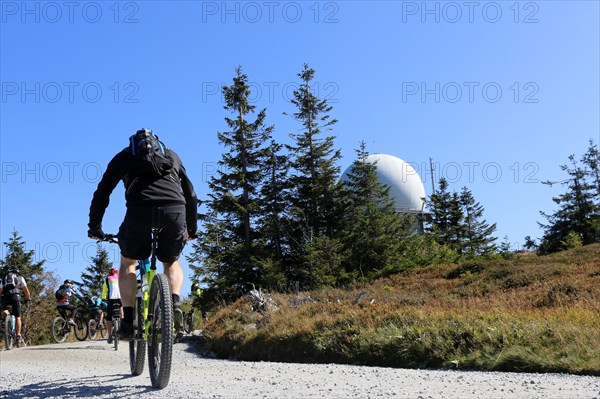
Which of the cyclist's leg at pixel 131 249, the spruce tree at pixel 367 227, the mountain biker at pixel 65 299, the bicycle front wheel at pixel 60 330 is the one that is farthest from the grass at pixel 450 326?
the spruce tree at pixel 367 227

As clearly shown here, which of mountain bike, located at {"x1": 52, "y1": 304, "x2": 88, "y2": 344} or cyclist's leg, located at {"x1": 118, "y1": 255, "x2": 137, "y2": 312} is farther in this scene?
mountain bike, located at {"x1": 52, "y1": 304, "x2": 88, "y2": 344}

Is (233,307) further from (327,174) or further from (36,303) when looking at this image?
(36,303)

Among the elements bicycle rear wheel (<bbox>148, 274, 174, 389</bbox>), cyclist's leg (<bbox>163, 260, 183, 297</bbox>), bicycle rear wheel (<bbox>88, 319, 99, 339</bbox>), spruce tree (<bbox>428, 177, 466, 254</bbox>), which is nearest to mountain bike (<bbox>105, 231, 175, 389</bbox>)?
bicycle rear wheel (<bbox>148, 274, 174, 389</bbox>)

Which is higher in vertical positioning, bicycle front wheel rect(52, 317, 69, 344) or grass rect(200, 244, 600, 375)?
grass rect(200, 244, 600, 375)

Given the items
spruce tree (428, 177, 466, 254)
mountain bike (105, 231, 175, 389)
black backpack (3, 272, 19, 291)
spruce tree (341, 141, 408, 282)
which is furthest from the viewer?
spruce tree (428, 177, 466, 254)

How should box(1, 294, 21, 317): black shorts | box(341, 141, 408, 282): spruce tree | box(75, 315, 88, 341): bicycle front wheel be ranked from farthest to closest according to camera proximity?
box(341, 141, 408, 282): spruce tree
box(75, 315, 88, 341): bicycle front wheel
box(1, 294, 21, 317): black shorts

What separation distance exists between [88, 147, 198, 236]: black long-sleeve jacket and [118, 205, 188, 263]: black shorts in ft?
0.23

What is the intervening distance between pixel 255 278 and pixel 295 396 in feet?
92.0

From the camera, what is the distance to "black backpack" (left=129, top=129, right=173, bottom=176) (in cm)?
432

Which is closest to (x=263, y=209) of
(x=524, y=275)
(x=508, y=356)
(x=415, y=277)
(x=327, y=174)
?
(x=327, y=174)

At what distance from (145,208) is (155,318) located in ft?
2.78

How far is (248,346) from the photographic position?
13.2 metres

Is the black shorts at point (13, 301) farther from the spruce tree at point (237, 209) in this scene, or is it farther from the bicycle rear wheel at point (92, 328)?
the spruce tree at point (237, 209)

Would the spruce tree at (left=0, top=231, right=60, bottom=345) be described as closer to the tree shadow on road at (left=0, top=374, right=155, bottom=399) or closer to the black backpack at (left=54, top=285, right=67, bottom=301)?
the black backpack at (left=54, top=285, right=67, bottom=301)
